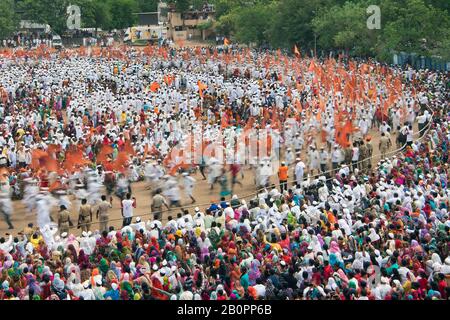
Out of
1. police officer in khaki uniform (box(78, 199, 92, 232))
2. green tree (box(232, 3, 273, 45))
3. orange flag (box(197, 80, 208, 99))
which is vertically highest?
green tree (box(232, 3, 273, 45))

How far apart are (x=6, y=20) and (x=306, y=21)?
66.3 feet

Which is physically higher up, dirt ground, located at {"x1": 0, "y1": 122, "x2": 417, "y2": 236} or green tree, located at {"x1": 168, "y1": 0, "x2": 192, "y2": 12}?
green tree, located at {"x1": 168, "y1": 0, "x2": 192, "y2": 12}

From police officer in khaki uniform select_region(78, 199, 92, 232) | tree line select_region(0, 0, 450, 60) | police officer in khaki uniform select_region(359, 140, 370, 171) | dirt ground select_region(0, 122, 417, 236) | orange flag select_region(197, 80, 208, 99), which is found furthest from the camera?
tree line select_region(0, 0, 450, 60)

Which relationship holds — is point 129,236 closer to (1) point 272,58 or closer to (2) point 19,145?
(2) point 19,145

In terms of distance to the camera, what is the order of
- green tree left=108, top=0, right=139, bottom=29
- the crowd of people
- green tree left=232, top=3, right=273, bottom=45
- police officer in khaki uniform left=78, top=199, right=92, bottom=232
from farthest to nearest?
green tree left=108, top=0, right=139, bottom=29 → green tree left=232, top=3, right=273, bottom=45 → police officer in khaki uniform left=78, top=199, right=92, bottom=232 → the crowd of people

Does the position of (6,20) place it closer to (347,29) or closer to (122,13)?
(122,13)

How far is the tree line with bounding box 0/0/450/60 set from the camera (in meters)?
35.0

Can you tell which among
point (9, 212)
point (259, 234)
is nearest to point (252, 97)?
point (9, 212)

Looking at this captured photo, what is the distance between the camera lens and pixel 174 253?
43.5ft

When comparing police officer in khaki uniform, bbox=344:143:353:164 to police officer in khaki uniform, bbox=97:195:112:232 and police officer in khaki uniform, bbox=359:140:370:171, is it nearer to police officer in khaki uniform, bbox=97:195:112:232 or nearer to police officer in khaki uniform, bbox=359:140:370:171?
police officer in khaki uniform, bbox=359:140:370:171

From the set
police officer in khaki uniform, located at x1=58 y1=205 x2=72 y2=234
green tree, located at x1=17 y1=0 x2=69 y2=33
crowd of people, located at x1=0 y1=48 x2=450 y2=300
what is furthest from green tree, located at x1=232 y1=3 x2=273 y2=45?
police officer in khaki uniform, located at x1=58 y1=205 x2=72 y2=234

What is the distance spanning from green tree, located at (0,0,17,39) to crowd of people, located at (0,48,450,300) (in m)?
23.5

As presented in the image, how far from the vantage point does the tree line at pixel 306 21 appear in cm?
3497
